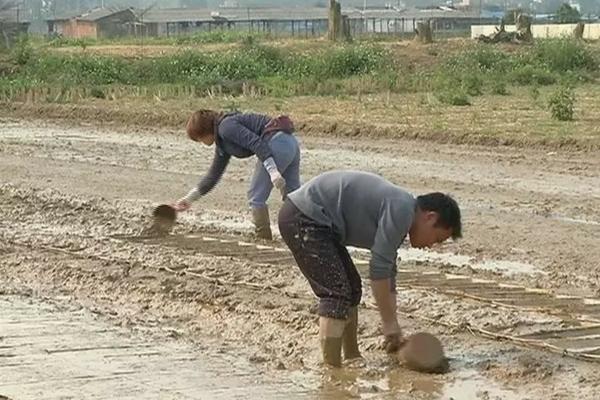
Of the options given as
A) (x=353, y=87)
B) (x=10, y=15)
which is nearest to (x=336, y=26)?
(x=10, y=15)

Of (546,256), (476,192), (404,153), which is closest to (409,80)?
(404,153)

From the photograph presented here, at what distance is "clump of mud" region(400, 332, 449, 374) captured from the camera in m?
7.65

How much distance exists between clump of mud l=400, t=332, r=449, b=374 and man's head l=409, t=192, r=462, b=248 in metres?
0.73

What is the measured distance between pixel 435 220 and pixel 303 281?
3.53m

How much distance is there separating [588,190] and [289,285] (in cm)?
668

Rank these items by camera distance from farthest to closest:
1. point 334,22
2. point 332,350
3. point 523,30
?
1. point 334,22
2. point 523,30
3. point 332,350

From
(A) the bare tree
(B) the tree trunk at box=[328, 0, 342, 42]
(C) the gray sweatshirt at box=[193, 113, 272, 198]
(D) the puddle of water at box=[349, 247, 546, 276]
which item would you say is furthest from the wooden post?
(C) the gray sweatshirt at box=[193, 113, 272, 198]

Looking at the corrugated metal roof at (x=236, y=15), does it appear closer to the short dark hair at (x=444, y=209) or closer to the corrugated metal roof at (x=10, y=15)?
the corrugated metal roof at (x=10, y=15)

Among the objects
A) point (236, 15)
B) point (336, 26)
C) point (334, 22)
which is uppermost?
point (334, 22)

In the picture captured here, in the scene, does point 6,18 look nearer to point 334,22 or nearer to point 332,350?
point 334,22

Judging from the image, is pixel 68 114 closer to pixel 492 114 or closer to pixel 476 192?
pixel 492 114

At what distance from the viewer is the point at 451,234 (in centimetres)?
712

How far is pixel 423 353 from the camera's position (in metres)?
7.69

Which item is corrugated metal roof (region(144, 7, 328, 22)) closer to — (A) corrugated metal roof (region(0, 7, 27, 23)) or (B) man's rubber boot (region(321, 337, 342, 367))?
(A) corrugated metal roof (region(0, 7, 27, 23))
